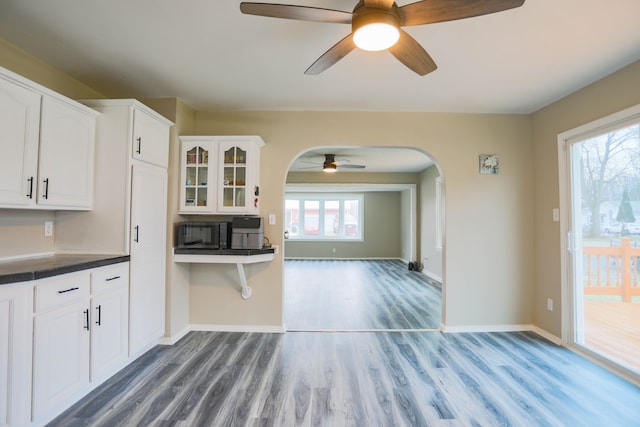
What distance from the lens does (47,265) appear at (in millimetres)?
1844

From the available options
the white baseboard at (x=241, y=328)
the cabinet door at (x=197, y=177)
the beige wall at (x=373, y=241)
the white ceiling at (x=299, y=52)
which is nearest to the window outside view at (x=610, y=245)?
the white ceiling at (x=299, y=52)

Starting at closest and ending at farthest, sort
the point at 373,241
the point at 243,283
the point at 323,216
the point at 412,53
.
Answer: the point at 412,53 < the point at 243,283 < the point at 373,241 < the point at 323,216

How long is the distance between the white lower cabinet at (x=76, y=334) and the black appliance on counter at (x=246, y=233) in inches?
37.8

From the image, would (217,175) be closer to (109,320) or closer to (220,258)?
(220,258)

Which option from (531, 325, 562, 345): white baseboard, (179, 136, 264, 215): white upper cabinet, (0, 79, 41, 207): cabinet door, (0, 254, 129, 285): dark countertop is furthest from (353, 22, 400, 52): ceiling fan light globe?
(531, 325, 562, 345): white baseboard

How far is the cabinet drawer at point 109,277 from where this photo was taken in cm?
209

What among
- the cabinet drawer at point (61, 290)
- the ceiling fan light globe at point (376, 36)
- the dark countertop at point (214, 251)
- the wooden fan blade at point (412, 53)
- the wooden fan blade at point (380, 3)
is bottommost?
the cabinet drawer at point (61, 290)

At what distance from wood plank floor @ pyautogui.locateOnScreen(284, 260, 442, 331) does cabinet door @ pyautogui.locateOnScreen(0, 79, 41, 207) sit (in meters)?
2.62

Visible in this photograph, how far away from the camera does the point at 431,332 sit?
10.8ft

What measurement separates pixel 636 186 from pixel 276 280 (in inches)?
129

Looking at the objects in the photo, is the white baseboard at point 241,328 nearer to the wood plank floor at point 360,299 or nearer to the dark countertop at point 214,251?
the wood plank floor at point 360,299

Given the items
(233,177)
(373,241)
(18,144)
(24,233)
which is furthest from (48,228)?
(373,241)

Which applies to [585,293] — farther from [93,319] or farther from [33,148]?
[33,148]

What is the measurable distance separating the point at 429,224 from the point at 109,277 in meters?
6.09
